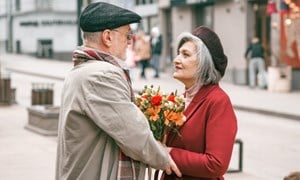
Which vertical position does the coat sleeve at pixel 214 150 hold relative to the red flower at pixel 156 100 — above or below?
below

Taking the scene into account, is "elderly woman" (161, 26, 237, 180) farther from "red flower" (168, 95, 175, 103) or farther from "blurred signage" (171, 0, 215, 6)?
"blurred signage" (171, 0, 215, 6)

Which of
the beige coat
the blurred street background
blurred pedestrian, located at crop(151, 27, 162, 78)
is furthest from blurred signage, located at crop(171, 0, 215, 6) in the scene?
the beige coat

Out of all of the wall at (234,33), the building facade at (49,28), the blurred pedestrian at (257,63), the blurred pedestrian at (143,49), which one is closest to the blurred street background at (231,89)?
the wall at (234,33)

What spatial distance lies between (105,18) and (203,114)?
Answer: 75 centimetres

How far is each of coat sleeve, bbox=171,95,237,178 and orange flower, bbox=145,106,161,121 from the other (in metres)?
0.22

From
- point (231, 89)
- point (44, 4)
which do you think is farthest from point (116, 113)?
point (44, 4)

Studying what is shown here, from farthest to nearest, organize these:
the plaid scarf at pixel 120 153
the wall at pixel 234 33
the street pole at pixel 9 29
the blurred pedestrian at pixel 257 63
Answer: the street pole at pixel 9 29
the wall at pixel 234 33
the blurred pedestrian at pixel 257 63
the plaid scarf at pixel 120 153

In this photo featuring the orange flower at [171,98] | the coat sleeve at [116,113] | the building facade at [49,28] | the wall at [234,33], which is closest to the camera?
the coat sleeve at [116,113]

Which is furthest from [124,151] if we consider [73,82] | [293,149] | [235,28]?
[235,28]

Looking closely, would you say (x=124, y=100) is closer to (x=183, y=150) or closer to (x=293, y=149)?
(x=183, y=150)

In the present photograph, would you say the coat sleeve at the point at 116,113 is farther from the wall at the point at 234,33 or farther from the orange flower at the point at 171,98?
the wall at the point at 234,33

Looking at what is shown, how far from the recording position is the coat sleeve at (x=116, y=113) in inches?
111

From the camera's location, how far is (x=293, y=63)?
2261cm

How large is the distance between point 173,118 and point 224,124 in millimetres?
258
